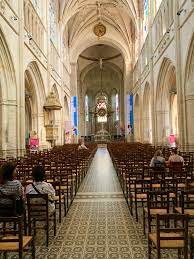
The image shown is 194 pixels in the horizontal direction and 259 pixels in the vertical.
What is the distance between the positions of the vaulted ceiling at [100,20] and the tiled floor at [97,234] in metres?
30.9

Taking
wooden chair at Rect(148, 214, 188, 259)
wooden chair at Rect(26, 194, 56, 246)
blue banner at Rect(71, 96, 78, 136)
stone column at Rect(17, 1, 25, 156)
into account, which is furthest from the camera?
blue banner at Rect(71, 96, 78, 136)

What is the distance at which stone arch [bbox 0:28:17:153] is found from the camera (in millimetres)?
17688

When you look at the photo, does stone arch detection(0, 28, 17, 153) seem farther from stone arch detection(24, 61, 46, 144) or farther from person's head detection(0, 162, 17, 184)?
person's head detection(0, 162, 17, 184)

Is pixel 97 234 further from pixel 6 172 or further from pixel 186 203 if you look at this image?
pixel 6 172

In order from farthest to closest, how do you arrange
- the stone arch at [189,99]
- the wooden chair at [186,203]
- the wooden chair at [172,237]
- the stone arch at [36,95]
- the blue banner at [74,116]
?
the blue banner at [74,116], the stone arch at [36,95], the stone arch at [189,99], the wooden chair at [186,203], the wooden chair at [172,237]

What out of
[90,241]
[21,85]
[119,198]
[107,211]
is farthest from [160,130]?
[90,241]

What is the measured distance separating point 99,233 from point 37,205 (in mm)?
1392

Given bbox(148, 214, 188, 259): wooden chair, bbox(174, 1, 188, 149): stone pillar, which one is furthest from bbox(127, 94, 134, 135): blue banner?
bbox(148, 214, 188, 259): wooden chair

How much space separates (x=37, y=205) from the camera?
→ 17.9ft

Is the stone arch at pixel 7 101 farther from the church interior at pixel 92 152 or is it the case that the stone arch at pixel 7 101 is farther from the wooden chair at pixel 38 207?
the wooden chair at pixel 38 207

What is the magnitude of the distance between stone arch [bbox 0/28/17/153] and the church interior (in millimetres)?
61

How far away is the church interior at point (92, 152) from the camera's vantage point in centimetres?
509

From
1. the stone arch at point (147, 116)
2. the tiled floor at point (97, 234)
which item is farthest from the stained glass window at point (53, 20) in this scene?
the tiled floor at point (97, 234)

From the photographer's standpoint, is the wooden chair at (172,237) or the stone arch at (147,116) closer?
the wooden chair at (172,237)
